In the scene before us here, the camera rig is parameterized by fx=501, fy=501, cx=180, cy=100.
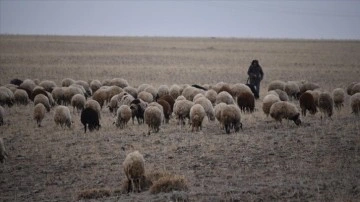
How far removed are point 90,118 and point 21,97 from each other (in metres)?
7.02

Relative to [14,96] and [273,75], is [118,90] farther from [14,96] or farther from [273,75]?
[273,75]

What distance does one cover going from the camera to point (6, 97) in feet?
68.9

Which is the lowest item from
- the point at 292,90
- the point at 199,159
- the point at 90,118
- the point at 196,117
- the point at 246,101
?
the point at 199,159

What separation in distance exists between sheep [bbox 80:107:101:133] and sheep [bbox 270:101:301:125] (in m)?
5.59

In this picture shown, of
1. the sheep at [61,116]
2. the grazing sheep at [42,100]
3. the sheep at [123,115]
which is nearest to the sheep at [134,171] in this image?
the sheep at [123,115]

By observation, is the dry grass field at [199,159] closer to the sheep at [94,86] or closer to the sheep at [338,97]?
the sheep at [338,97]

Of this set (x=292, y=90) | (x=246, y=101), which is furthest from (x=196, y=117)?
(x=292, y=90)

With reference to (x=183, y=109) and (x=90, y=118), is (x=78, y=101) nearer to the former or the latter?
(x=90, y=118)

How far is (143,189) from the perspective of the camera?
9914mm

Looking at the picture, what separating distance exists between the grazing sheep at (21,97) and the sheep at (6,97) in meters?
0.23

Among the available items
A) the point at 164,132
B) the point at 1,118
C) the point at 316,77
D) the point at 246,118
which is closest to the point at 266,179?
the point at 164,132

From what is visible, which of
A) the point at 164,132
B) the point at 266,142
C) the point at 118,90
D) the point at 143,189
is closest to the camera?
the point at 143,189

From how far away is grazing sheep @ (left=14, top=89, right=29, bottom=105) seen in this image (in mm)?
21641

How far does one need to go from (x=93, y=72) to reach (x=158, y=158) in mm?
29882
